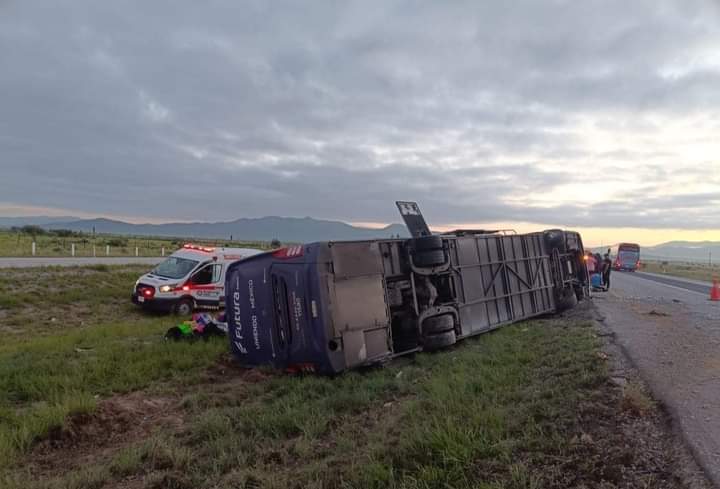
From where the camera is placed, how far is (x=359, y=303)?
7.36 m

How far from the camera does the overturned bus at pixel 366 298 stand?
7098 mm

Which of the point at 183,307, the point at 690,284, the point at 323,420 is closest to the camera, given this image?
the point at 323,420

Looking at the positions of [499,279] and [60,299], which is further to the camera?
[60,299]

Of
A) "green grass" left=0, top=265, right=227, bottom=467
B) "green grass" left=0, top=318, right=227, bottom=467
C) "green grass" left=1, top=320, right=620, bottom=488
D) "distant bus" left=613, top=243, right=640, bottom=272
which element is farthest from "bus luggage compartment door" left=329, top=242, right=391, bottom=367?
"distant bus" left=613, top=243, right=640, bottom=272

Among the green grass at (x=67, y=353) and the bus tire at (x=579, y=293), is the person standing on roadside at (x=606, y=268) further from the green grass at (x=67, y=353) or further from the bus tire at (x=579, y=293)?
the green grass at (x=67, y=353)

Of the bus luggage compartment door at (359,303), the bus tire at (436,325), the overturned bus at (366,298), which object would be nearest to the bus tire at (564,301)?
the overturned bus at (366,298)

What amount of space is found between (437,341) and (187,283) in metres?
9.37

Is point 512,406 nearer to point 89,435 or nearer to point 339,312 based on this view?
point 339,312

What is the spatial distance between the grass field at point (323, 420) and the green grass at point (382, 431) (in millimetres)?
17

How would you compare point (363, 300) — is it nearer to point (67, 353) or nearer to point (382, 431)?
point (382, 431)

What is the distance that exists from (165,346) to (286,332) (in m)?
3.20

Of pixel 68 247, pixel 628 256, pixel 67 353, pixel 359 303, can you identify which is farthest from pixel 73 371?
pixel 628 256

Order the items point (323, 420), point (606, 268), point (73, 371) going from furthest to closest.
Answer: point (606, 268)
point (73, 371)
point (323, 420)

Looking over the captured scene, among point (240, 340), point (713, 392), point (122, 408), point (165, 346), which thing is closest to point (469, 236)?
point (240, 340)
